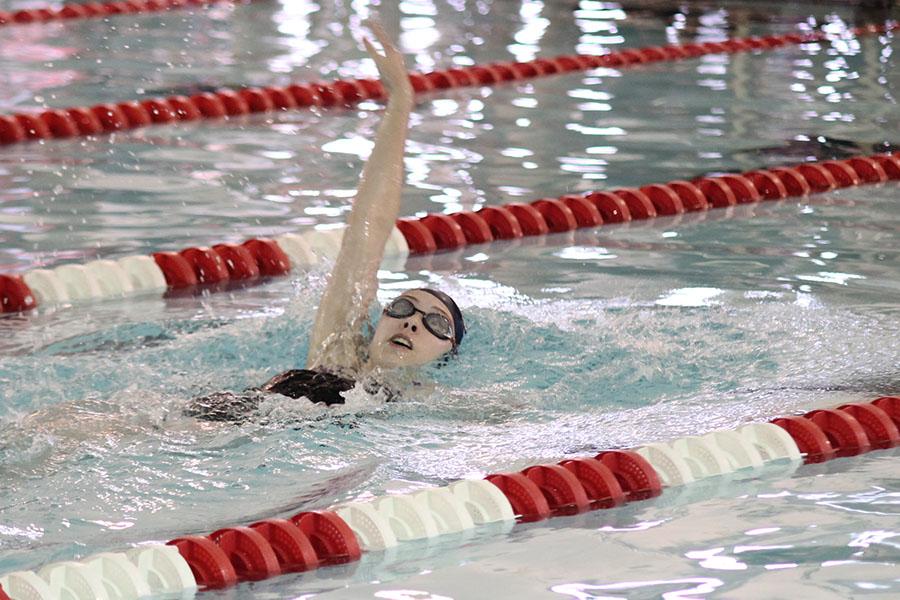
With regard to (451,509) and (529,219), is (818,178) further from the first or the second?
(451,509)

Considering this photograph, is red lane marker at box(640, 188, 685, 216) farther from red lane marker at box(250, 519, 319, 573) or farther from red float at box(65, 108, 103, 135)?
red lane marker at box(250, 519, 319, 573)

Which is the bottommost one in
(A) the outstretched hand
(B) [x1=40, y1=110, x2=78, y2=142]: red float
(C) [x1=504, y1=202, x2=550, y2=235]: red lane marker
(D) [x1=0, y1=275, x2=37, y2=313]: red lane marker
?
(D) [x1=0, y1=275, x2=37, y2=313]: red lane marker

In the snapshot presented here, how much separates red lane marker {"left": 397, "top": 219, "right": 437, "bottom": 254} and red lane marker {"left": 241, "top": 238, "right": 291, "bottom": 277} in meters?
0.51

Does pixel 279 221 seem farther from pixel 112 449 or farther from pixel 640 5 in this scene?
pixel 640 5

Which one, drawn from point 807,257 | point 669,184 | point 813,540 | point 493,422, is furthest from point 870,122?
point 813,540

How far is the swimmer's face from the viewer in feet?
13.1

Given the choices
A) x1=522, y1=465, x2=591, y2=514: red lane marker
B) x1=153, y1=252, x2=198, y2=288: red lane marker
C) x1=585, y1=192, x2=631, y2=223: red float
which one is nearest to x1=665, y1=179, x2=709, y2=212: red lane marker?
x1=585, y1=192, x2=631, y2=223: red float

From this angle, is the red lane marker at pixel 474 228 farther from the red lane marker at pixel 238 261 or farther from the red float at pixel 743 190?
the red float at pixel 743 190

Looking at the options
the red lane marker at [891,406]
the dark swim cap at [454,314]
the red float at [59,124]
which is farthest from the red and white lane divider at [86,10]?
the red lane marker at [891,406]

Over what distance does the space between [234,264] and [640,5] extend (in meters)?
8.55

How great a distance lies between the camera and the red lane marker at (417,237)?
573cm

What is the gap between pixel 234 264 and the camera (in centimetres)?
537

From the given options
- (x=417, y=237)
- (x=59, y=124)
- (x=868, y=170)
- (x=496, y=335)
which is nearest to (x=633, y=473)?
(x=496, y=335)

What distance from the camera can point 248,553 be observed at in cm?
283
